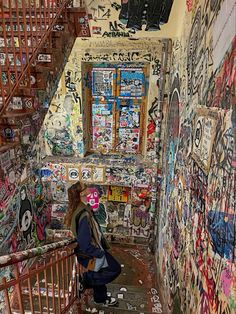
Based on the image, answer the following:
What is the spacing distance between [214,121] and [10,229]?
4503mm

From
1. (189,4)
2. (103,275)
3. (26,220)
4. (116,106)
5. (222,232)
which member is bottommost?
(26,220)

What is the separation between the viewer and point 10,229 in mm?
5168

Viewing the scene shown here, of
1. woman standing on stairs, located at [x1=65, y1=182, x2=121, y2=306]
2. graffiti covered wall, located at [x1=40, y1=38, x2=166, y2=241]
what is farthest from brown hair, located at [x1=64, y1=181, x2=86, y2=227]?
graffiti covered wall, located at [x1=40, y1=38, x2=166, y2=241]

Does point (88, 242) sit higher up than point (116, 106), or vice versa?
point (116, 106)

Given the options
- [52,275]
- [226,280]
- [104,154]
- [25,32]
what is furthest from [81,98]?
[226,280]

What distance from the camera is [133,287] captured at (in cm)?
473

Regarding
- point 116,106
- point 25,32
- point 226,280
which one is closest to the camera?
point 226,280

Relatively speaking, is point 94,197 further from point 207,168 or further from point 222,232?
point 222,232

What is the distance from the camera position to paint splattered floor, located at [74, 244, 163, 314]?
371 cm

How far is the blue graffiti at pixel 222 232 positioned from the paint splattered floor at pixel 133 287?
241 cm

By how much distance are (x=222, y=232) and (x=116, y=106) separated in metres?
4.69

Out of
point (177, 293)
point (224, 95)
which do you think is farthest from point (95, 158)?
point (224, 95)

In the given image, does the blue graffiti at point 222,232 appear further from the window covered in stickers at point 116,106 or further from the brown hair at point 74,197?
the window covered in stickers at point 116,106

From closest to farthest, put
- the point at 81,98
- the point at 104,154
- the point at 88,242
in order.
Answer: the point at 88,242 → the point at 81,98 → the point at 104,154
